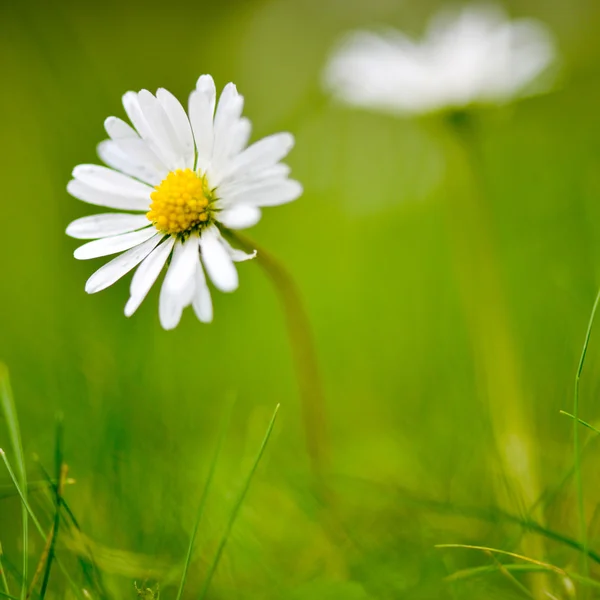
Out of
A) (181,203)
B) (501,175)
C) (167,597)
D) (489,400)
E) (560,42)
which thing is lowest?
(167,597)

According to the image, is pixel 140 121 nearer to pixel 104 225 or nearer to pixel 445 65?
pixel 104 225

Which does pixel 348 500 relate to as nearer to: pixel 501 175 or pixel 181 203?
pixel 181 203

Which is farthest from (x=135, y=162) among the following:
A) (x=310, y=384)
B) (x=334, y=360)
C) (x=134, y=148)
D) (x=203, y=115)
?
(x=334, y=360)

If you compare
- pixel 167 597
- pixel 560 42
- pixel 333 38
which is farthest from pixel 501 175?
pixel 333 38

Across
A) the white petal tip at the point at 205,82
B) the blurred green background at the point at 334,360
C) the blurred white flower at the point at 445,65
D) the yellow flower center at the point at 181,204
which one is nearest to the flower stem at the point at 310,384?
the blurred green background at the point at 334,360

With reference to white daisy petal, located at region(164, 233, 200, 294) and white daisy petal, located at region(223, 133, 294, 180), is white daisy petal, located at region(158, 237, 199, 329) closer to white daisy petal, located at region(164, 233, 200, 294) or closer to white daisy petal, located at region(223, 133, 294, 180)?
white daisy petal, located at region(164, 233, 200, 294)

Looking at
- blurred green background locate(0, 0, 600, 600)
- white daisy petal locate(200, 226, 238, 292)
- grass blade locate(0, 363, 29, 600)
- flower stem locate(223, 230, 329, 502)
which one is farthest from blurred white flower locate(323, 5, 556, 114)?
grass blade locate(0, 363, 29, 600)
